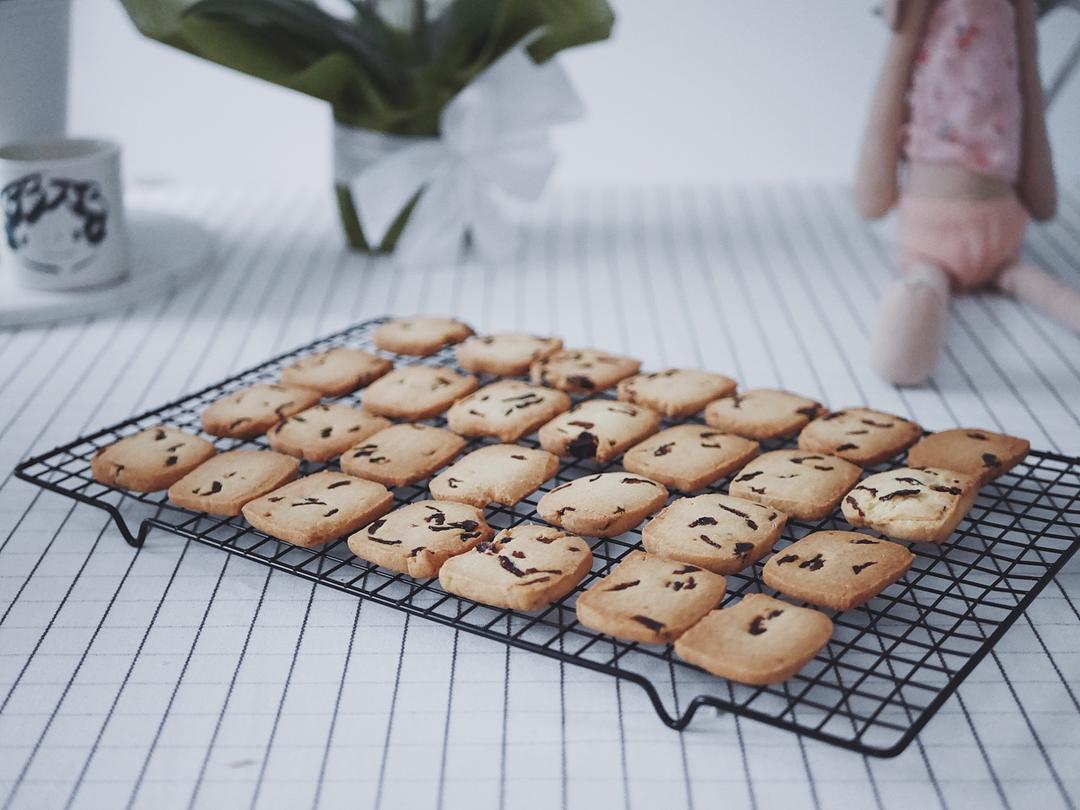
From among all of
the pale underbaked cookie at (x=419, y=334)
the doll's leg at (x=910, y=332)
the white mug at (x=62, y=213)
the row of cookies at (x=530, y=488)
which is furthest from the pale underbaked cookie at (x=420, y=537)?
the white mug at (x=62, y=213)

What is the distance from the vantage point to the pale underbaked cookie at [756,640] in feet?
2.27

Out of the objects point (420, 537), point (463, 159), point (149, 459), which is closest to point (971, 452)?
point (420, 537)

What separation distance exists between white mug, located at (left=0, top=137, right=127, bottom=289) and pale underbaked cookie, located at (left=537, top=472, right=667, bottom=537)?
2.42 feet

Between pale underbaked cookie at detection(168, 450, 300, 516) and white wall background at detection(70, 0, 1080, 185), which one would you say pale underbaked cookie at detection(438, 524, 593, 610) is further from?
white wall background at detection(70, 0, 1080, 185)

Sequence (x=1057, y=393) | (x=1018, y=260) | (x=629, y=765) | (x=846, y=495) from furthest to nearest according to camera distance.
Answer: (x=1018, y=260), (x=1057, y=393), (x=846, y=495), (x=629, y=765)

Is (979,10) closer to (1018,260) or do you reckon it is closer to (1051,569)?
(1018,260)

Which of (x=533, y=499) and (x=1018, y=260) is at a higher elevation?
(x=1018, y=260)

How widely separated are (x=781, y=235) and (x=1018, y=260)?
1.15ft

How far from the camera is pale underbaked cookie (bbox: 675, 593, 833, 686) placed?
0.69 metres

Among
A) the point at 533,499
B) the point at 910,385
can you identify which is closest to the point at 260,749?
the point at 533,499

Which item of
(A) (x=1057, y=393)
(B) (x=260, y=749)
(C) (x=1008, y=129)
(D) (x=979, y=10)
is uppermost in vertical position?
(D) (x=979, y=10)

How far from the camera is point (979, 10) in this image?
127 cm

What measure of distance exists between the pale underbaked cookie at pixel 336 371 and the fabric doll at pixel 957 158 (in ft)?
1.68

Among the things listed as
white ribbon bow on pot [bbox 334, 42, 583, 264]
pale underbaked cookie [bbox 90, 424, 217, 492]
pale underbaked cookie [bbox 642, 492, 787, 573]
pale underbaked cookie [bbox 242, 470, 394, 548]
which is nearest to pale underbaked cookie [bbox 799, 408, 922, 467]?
pale underbaked cookie [bbox 642, 492, 787, 573]
